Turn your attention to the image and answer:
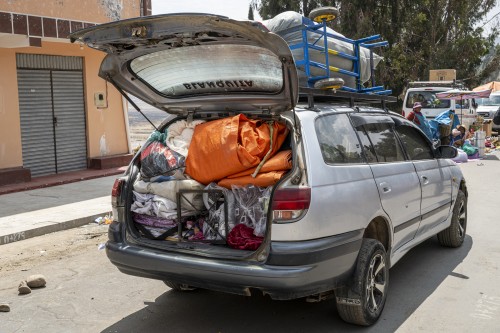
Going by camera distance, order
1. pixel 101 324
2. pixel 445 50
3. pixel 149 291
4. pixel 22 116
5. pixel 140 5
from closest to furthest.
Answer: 1. pixel 101 324
2. pixel 149 291
3. pixel 22 116
4. pixel 140 5
5. pixel 445 50

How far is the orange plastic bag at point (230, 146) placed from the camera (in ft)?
12.8

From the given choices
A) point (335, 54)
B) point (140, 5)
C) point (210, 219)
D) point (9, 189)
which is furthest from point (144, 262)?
point (140, 5)

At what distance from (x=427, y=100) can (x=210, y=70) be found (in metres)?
15.3

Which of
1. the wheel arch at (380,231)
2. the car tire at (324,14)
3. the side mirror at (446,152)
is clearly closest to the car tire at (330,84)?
the car tire at (324,14)

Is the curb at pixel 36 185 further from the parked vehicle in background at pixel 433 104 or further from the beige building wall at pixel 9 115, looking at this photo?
the parked vehicle in background at pixel 433 104

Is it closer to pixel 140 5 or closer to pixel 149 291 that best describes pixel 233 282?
pixel 149 291

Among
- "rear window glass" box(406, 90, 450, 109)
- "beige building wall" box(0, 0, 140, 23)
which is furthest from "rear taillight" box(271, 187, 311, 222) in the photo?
"rear window glass" box(406, 90, 450, 109)

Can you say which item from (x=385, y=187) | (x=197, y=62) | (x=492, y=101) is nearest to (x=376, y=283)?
(x=385, y=187)

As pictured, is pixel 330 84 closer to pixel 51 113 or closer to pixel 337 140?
pixel 337 140

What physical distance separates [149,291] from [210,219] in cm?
130

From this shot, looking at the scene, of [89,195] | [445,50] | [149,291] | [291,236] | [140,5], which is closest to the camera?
[291,236]

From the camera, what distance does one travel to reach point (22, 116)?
36.5ft

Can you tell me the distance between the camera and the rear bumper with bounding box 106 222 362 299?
11.4 feet

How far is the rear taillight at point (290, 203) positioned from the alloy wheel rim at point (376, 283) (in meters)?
0.86
